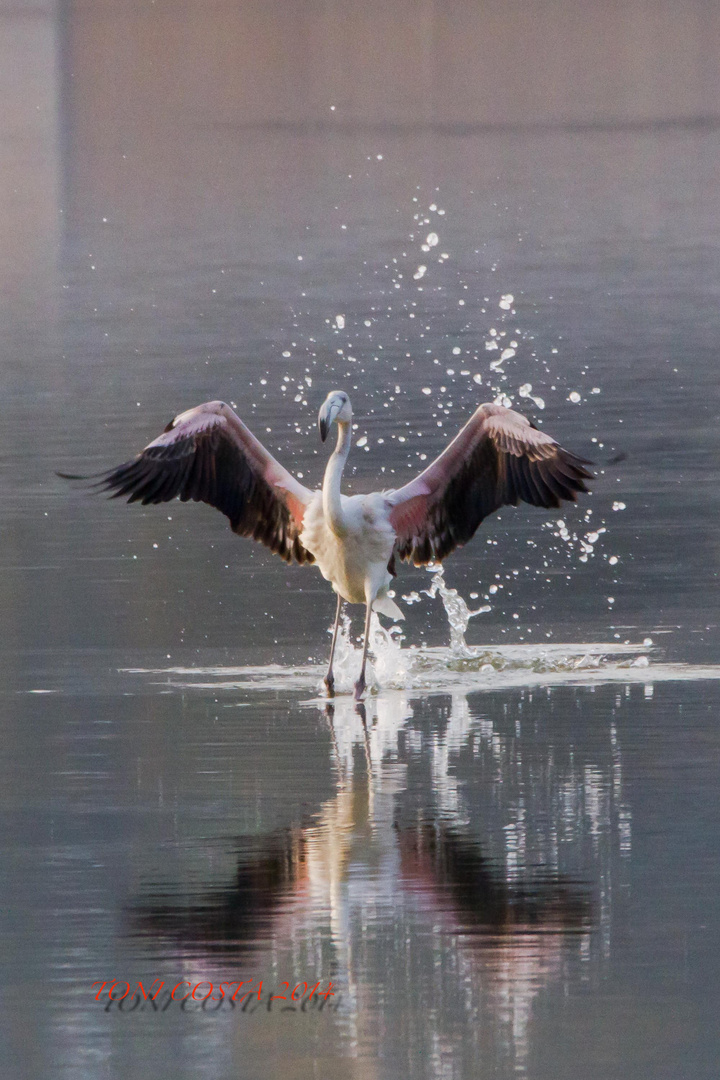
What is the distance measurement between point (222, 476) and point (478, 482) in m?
1.41

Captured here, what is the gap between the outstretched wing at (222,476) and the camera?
43.5ft

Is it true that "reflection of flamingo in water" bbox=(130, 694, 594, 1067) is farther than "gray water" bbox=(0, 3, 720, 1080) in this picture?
Yes

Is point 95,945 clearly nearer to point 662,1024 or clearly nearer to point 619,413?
point 662,1024

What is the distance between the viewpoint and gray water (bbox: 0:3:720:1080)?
7203mm

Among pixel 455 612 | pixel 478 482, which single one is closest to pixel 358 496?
pixel 478 482

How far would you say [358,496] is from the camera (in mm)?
13461

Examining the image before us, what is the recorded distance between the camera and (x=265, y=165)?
42.0 m

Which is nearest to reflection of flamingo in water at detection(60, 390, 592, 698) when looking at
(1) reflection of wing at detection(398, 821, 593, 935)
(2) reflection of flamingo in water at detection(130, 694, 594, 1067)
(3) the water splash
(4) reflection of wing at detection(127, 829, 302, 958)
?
(3) the water splash

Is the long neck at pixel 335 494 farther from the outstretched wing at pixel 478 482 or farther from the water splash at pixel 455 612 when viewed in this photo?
the water splash at pixel 455 612

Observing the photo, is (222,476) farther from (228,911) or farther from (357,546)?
(228,911)

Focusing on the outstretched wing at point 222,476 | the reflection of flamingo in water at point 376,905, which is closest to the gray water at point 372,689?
the reflection of flamingo in water at point 376,905

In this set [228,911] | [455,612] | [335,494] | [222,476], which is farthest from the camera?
[455,612]

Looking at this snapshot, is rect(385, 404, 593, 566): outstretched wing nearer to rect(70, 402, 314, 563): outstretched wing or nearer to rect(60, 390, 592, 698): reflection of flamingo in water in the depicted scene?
rect(60, 390, 592, 698): reflection of flamingo in water

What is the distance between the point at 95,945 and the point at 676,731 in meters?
3.82
